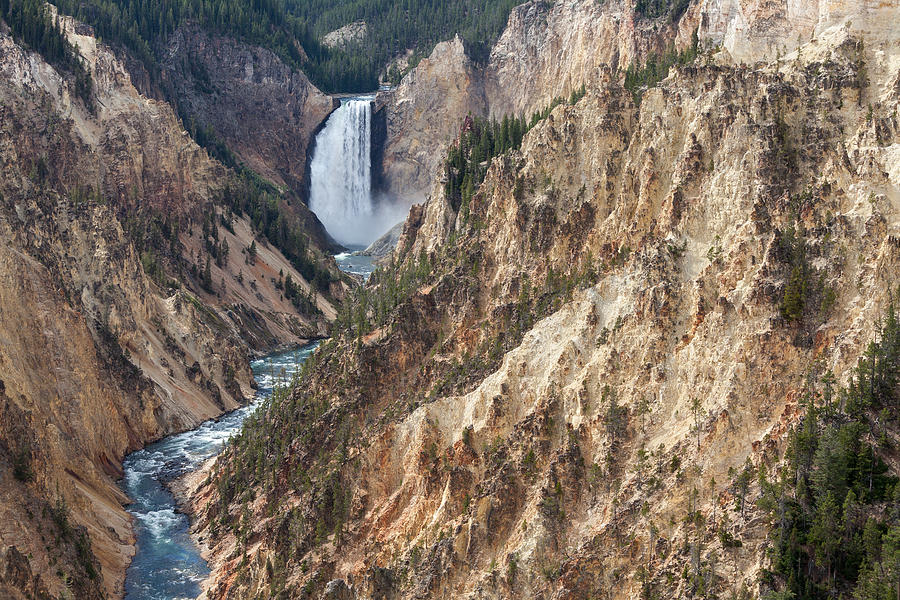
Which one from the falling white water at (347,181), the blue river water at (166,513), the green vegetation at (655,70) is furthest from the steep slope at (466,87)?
the green vegetation at (655,70)

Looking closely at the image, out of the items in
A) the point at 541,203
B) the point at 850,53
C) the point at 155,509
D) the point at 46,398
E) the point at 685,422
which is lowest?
the point at 155,509

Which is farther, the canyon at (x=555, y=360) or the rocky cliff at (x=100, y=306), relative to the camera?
the rocky cliff at (x=100, y=306)

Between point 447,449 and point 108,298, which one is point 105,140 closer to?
point 108,298

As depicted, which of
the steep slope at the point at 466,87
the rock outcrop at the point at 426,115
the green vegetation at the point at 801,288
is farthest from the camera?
the rock outcrop at the point at 426,115

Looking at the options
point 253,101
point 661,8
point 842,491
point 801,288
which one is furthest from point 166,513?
point 253,101

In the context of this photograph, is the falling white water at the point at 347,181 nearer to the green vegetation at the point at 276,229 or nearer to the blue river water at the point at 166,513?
the green vegetation at the point at 276,229

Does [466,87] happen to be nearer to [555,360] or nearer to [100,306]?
[100,306]

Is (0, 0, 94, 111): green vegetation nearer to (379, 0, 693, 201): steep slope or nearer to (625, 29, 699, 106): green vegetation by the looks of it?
(379, 0, 693, 201): steep slope

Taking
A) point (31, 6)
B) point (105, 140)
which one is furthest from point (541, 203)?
point (31, 6)

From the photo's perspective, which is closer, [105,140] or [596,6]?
[105,140]
